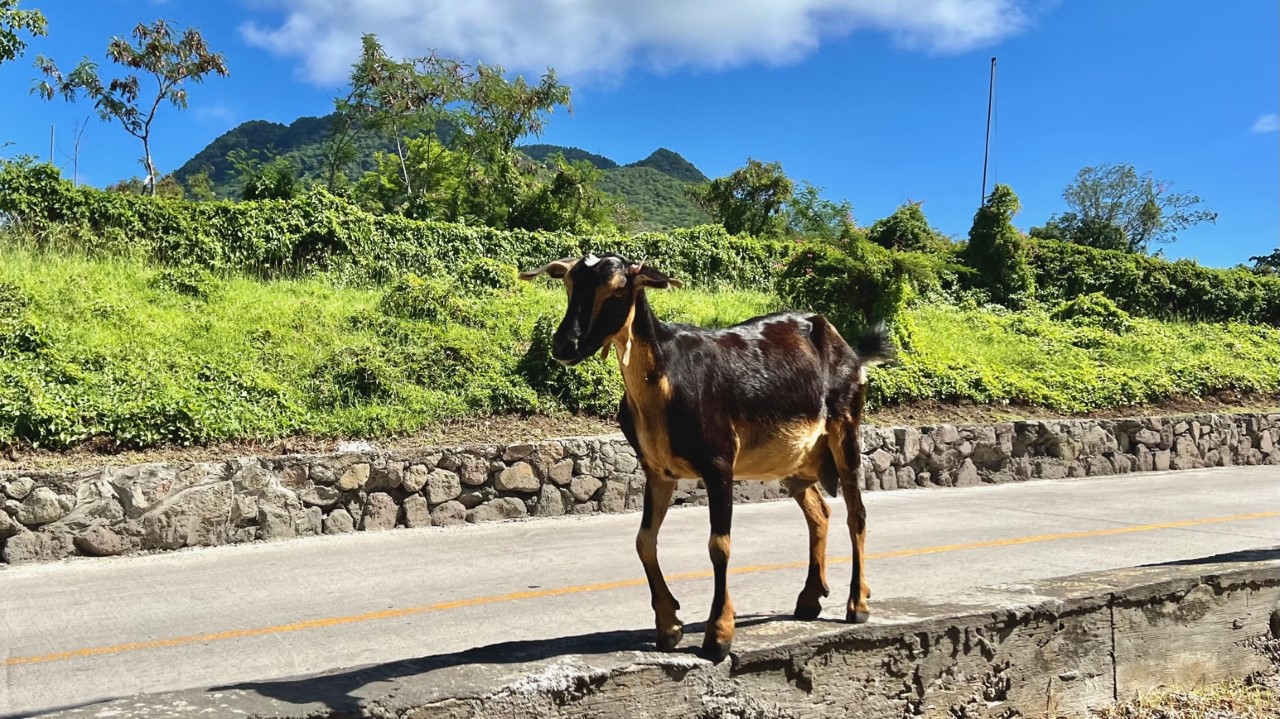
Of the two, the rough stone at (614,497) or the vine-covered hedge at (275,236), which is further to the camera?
the vine-covered hedge at (275,236)

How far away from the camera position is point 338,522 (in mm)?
10438

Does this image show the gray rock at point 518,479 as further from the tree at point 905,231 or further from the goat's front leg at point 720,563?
the tree at point 905,231

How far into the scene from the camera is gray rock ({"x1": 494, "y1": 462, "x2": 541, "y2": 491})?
11406 millimetres

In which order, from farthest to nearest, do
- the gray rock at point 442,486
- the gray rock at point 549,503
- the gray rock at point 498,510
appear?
the gray rock at point 549,503 < the gray rock at point 498,510 < the gray rock at point 442,486

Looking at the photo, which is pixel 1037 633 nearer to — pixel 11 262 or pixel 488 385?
pixel 488 385

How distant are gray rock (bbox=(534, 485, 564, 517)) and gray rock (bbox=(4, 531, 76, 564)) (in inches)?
194

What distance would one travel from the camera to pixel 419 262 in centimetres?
2020

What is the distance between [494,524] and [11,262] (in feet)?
32.3

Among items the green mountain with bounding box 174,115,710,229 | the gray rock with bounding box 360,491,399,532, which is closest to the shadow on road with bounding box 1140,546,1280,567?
the gray rock with bounding box 360,491,399,532

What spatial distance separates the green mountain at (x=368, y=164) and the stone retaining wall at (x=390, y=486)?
49.0 m

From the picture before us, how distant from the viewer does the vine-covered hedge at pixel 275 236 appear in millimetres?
16875

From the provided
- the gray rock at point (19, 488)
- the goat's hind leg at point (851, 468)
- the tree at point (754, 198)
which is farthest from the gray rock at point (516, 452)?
the tree at point (754, 198)

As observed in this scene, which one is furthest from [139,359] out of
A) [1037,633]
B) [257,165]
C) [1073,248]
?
[1073,248]

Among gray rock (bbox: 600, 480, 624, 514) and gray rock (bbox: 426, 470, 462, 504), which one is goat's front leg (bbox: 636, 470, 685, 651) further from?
gray rock (bbox: 600, 480, 624, 514)
